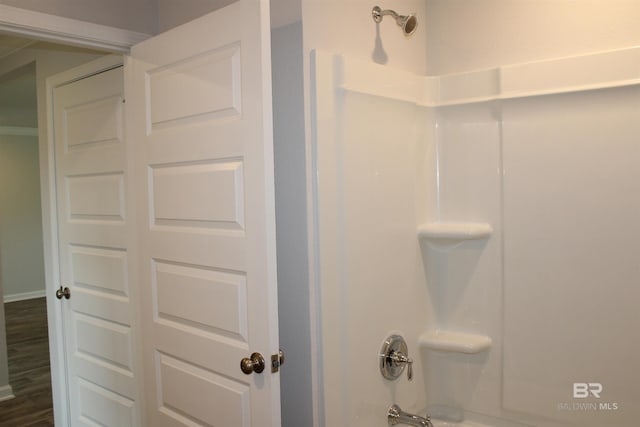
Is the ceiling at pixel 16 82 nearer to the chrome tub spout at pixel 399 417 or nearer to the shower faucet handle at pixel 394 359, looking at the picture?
the shower faucet handle at pixel 394 359

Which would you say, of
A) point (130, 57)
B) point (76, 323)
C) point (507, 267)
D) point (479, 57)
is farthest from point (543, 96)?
point (76, 323)

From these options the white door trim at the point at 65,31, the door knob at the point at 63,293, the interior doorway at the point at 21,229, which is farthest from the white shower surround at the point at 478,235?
the interior doorway at the point at 21,229

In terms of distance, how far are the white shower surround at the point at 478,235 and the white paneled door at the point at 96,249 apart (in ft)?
3.17

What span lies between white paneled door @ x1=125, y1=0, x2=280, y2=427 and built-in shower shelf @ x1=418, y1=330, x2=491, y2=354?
0.91 meters

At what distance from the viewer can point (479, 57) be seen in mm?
2117

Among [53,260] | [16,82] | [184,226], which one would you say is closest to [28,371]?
[53,260]

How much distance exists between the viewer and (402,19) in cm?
197

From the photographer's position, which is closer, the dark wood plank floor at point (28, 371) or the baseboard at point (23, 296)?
the dark wood plank floor at point (28, 371)

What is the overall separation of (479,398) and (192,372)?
1226 mm

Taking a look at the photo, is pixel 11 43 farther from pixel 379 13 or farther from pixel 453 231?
pixel 453 231

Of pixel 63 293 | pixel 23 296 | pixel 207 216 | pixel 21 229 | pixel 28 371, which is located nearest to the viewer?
pixel 207 216

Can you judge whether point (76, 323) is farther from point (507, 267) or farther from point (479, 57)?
point (479, 57)

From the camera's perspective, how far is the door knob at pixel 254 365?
4.88ft

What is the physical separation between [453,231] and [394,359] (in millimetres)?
583
